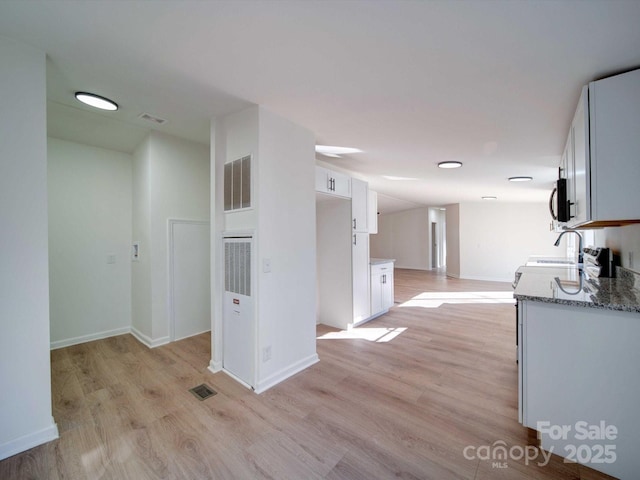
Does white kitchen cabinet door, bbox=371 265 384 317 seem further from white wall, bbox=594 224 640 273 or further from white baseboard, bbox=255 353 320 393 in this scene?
white wall, bbox=594 224 640 273

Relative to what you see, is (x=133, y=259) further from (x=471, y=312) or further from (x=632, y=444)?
(x=471, y=312)

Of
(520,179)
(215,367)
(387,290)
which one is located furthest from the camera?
(520,179)

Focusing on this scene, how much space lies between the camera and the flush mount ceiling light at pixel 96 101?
228 cm

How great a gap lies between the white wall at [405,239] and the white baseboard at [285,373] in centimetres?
926

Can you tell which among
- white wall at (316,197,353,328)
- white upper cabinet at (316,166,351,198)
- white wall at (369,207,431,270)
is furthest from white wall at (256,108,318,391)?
white wall at (369,207,431,270)

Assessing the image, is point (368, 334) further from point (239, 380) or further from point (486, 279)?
point (486, 279)

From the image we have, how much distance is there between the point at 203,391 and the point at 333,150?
10.0 feet

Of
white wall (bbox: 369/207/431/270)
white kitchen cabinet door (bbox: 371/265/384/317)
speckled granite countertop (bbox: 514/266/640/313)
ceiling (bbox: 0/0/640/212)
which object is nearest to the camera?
ceiling (bbox: 0/0/640/212)

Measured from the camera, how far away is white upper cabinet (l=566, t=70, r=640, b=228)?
164 cm

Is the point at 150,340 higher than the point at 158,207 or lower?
lower

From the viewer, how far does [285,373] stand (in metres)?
2.63

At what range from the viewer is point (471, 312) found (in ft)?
16.4

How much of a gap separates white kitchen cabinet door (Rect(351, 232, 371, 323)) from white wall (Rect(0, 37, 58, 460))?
3267 millimetres

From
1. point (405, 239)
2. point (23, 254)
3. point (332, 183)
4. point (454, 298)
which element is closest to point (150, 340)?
point (23, 254)
